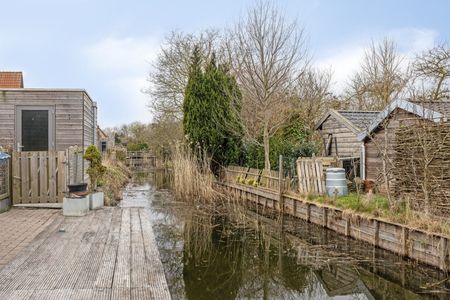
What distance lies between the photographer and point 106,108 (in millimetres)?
25266

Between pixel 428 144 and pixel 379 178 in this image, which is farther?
pixel 379 178

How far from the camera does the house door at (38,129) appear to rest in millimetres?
12023

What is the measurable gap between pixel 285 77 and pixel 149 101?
11.4 m

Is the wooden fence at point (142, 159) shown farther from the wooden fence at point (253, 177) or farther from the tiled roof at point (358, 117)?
the tiled roof at point (358, 117)

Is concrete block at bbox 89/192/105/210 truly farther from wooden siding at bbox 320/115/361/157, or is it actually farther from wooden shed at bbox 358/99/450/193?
wooden siding at bbox 320/115/361/157

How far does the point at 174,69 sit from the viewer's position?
2170 cm

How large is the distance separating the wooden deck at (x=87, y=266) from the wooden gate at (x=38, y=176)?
8.04 ft

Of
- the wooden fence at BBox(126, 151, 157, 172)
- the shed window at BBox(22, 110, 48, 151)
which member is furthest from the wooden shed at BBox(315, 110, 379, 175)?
the wooden fence at BBox(126, 151, 157, 172)

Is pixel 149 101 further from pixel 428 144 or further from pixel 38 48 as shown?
pixel 428 144

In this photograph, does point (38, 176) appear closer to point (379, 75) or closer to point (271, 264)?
point (271, 264)

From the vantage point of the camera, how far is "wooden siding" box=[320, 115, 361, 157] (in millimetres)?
13812

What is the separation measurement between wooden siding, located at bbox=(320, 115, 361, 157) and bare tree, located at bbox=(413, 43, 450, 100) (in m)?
4.20

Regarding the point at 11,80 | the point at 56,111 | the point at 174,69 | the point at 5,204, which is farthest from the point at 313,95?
the point at 5,204

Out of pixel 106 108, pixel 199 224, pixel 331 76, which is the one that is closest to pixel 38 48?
pixel 199 224
